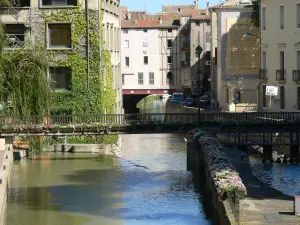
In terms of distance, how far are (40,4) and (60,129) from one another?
12586 millimetres

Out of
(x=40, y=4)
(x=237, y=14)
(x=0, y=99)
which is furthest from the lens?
(x=237, y=14)

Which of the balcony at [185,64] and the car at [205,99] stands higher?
the balcony at [185,64]

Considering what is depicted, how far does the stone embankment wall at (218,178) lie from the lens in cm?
2542

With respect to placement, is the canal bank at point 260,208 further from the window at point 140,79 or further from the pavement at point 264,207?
the window at point 140,79

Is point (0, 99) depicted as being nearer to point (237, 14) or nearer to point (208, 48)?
point (237, 14)

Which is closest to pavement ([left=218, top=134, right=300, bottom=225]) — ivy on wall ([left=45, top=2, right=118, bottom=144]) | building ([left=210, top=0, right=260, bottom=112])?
ivy on wall ([left=45, top=2, right=118, bottom=144])

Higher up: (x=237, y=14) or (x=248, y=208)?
(x=237, y=14)

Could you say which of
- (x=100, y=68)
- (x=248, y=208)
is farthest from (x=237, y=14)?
(x=248, y=208)

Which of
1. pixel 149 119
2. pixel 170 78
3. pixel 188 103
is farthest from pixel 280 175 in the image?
pixel 170 78

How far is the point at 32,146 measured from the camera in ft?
159

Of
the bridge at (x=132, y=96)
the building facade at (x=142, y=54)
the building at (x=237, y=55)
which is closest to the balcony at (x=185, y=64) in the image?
the building facade at (x=142, y=54)

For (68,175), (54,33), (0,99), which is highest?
(54,33)

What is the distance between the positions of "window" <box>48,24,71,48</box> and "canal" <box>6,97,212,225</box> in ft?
25.1

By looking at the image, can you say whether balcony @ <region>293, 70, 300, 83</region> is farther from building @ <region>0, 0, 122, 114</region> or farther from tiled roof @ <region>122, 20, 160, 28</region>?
tiled roof @ <region>122, 20, 160, 28</region>
